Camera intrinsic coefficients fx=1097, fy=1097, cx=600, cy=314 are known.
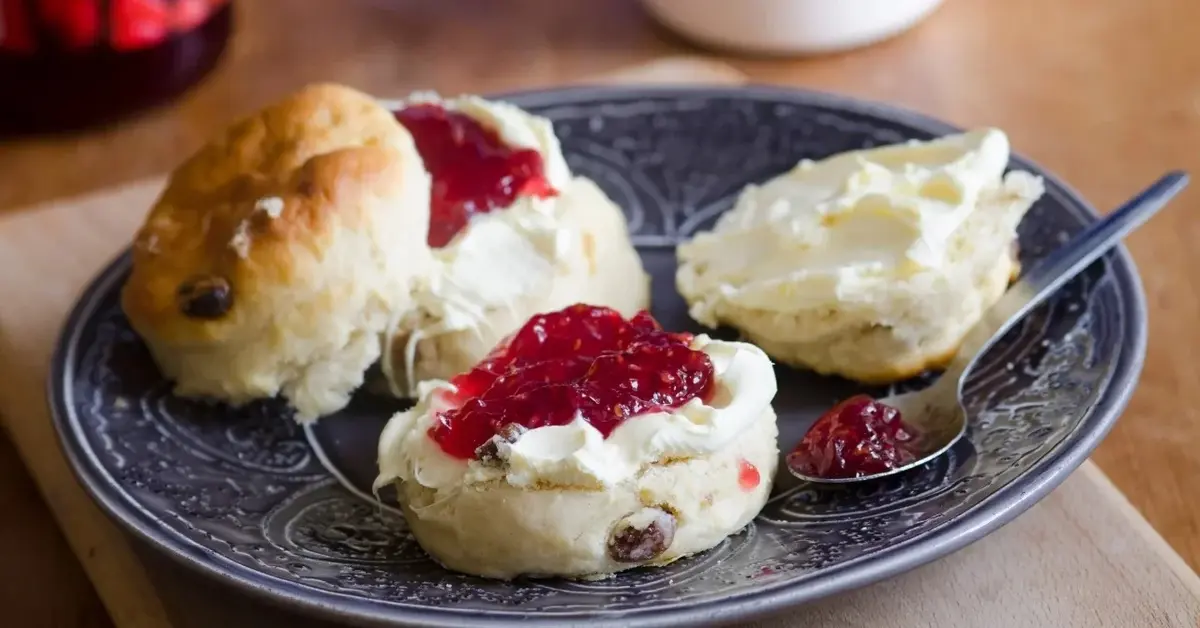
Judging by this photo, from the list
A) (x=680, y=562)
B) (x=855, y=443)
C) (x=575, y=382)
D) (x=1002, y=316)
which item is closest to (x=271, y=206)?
(x=575, y=382)

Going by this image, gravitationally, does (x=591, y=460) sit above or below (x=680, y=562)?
above

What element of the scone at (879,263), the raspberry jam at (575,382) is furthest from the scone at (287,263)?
the scone at (879,263)

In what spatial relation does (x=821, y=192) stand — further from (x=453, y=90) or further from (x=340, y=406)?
(x=453, y=90)

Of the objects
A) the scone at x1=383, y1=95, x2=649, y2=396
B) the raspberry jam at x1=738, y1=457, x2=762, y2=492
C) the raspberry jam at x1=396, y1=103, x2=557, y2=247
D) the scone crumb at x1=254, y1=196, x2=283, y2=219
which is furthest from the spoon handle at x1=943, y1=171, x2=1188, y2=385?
the scone crumb at x1=254, y1=196, x2=283, y2=219

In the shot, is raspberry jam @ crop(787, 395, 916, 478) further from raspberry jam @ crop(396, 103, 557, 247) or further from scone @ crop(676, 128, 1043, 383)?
raspberry jam @ crop(396, 103, 557, 247)

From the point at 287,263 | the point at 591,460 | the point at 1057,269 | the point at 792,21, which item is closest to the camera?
the point at 591,460

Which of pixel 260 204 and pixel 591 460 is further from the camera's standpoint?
pixel 260 204

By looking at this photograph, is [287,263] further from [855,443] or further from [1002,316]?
[1002,316]
